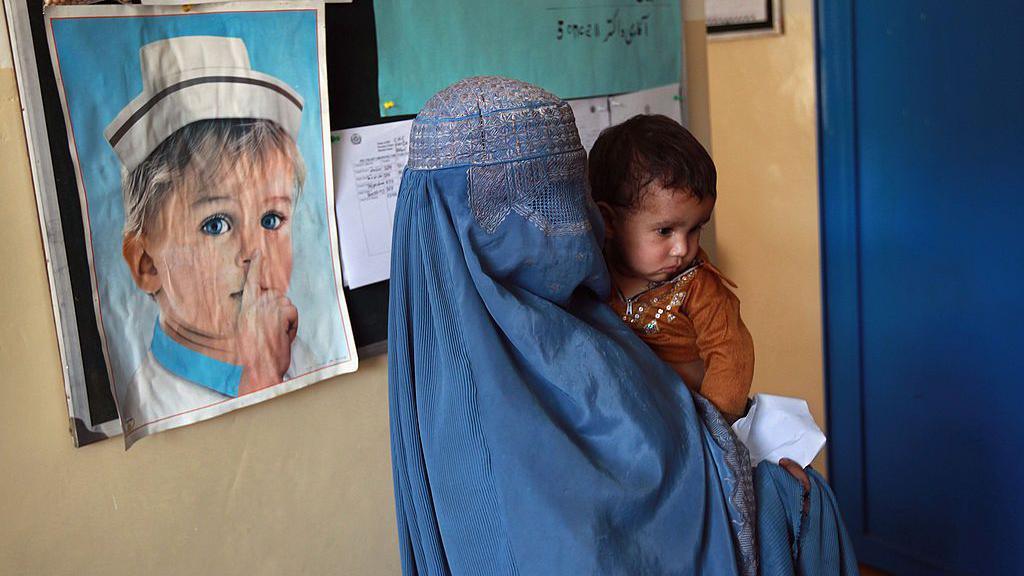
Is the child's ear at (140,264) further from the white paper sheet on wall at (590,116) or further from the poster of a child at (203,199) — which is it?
the white paper sheet on wall at (590,116)

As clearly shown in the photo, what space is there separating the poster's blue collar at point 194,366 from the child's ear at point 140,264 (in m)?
0.05

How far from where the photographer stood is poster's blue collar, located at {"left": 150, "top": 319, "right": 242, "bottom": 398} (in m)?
1.40

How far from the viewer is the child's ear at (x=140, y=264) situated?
135 cm

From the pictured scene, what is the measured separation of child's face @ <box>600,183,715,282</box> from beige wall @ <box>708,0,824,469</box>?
172cm

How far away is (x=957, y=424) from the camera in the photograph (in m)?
2.76

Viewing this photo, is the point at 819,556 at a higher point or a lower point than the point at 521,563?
lower

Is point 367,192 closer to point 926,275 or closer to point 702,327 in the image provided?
point 702,327

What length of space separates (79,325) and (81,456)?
186 mm

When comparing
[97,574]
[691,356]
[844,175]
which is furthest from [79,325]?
[844,175]

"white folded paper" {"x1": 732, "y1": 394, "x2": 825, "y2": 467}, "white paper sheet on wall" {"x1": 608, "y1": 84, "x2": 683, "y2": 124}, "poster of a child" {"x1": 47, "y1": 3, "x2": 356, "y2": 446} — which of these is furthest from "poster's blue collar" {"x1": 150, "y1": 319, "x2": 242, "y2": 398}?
"white paper sheet on wall" {"x1": 608, "y1": 84, "x2": 683, "y2": 124}

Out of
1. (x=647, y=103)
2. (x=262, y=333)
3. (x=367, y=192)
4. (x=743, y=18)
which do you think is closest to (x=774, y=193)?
(x=743, y=18)

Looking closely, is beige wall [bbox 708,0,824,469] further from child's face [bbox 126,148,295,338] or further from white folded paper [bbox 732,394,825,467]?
child's face [bbox 126,148,295,338]

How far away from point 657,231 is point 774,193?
2054mm

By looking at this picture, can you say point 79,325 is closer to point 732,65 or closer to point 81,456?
point 81,456
